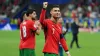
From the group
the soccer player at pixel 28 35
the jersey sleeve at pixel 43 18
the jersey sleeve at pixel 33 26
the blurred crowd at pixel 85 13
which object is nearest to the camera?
the jersey sleeve at pixel 43 18

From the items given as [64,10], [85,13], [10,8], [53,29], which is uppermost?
[53,29]

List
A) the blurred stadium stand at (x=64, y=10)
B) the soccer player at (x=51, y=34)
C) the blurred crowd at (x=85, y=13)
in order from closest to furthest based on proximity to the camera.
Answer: the soccer player at (x=51, y=34)
the blurred crowd at (x=85, y=13)
the blurred stadium stand at (x=64, y=10)

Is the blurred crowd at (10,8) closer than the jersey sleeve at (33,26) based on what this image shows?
No

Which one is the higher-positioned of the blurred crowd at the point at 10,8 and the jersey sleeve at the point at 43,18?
Result: the jersey sleeve at the point at 43,18

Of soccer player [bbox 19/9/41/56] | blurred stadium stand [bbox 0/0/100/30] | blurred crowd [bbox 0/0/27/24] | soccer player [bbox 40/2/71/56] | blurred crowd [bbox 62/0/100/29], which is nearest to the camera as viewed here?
soccer player [bbox 40/2/71/56]

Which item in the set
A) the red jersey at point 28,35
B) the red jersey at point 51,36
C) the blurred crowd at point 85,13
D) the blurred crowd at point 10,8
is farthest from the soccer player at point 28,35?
the blurred crowd at point 10,8

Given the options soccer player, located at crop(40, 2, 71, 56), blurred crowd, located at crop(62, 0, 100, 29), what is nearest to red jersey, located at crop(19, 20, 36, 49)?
soccer player, located at crop(40, 2, 71, 56)

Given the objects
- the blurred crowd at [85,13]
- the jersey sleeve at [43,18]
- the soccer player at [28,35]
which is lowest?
the blurred crowd at [85,13]

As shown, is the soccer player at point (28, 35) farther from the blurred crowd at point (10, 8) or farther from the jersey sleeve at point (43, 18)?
the blurred crowd at point (10, 8)

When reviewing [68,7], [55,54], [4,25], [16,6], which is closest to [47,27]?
[55,54]

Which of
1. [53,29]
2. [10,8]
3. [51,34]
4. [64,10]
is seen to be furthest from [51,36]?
[10,8]

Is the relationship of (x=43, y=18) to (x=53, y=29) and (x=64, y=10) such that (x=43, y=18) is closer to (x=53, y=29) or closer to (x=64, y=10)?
(x=53, y=29)

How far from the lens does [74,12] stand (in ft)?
152

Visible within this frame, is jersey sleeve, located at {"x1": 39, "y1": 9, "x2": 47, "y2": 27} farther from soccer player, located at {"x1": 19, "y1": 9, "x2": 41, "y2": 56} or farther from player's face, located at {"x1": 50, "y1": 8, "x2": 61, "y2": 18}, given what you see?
soccer player, located at {"x1": 19, "y1": 9, "x2": 41, "y2": 56}
